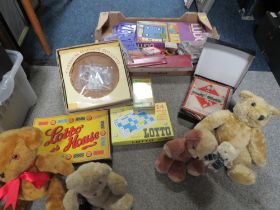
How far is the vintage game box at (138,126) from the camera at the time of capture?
0.93 m

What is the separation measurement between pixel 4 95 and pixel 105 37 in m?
0.58

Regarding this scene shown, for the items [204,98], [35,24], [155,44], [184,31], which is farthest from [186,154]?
[35,24]

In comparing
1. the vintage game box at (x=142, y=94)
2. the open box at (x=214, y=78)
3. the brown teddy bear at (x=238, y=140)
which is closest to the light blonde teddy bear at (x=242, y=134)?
the brown teddy bear at (x=238, y=140)

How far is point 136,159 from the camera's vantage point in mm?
958

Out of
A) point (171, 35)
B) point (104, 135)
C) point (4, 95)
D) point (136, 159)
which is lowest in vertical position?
point (136, 159)

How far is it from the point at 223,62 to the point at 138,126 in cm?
46

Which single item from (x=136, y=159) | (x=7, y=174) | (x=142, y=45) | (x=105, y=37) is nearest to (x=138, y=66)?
(x=142, y=45)

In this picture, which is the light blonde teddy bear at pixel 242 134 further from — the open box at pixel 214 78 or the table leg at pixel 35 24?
the table leg at pixel 35 24

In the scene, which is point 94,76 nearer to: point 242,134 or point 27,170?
point 27,170

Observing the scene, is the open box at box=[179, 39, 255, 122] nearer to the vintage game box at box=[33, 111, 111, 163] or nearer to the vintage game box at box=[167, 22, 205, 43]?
the vintage game box at box=[167, 22, 205, 43]

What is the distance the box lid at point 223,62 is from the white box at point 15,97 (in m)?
0.76

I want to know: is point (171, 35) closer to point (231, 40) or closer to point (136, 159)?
point (231, 40)

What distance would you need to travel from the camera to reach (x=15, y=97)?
3.17ft

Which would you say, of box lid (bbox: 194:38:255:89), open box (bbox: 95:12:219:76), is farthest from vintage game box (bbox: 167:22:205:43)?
box lid (bbox: 194:38:255:89)
